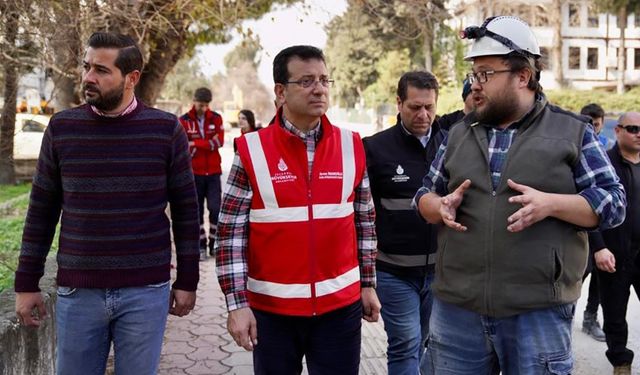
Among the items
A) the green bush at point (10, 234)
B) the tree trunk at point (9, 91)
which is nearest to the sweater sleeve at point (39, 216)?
the green bush at point (10, 234)

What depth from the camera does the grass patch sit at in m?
10.6

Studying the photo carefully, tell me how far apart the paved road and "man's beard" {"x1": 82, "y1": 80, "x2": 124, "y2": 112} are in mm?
2763

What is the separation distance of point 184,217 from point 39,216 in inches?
24.9

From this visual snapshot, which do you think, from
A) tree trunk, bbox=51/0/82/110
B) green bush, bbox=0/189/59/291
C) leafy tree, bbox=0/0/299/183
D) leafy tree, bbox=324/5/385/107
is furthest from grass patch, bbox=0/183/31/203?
→ leafy tree, bbox=324/5/385/107

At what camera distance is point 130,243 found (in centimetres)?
291

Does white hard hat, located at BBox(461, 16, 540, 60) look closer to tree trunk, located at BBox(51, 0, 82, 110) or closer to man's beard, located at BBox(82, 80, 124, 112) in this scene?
man's beard, located at BBox(82, 80, 124, 112)

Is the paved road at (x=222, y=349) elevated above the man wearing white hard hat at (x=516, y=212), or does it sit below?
below

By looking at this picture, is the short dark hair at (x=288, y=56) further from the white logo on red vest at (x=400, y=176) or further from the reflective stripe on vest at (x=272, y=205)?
the white logo on red vest at (x=400, y=176)

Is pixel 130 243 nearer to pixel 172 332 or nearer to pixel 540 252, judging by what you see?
pixel 540 252

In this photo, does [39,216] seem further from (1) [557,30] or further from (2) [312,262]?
(1) [557,30]

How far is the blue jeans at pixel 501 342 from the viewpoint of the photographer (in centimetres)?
264

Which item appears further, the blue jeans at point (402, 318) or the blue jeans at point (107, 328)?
the blue jeans at point (402, 318)

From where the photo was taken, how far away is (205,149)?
8.91 metres

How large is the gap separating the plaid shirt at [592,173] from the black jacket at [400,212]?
132cm
